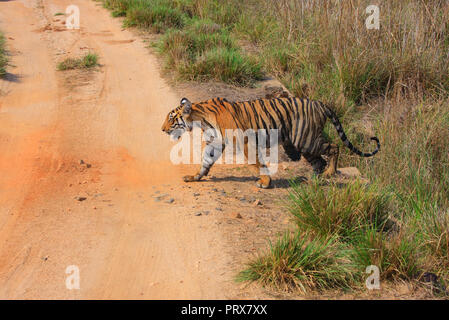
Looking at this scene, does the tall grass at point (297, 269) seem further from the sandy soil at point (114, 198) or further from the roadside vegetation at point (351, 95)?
the sandy soil at point (114, 198)

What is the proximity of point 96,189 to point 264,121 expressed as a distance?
2054mm

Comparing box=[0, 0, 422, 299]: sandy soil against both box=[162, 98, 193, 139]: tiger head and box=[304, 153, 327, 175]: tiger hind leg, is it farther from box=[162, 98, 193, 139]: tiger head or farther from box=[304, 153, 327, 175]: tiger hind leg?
box=[162, 98, 193, 139]: tiger head

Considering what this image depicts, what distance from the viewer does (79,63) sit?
9656 millimetres

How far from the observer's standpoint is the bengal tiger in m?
5.86

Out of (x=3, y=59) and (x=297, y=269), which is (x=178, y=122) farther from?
(x=3, y=59)

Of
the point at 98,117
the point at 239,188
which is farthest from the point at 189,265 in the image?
the point at 98,117

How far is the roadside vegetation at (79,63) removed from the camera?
9531 mm

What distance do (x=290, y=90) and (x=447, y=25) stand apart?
3.02 meters

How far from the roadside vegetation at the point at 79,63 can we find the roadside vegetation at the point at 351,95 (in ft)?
4.38

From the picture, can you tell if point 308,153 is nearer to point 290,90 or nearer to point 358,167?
point 358,167

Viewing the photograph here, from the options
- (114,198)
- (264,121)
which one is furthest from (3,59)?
(264,121)

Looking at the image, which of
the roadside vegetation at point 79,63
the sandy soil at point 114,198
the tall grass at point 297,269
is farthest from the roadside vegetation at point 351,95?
the roadside vegetation at point 79,63

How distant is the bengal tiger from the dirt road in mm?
703

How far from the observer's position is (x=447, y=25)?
8820mm
